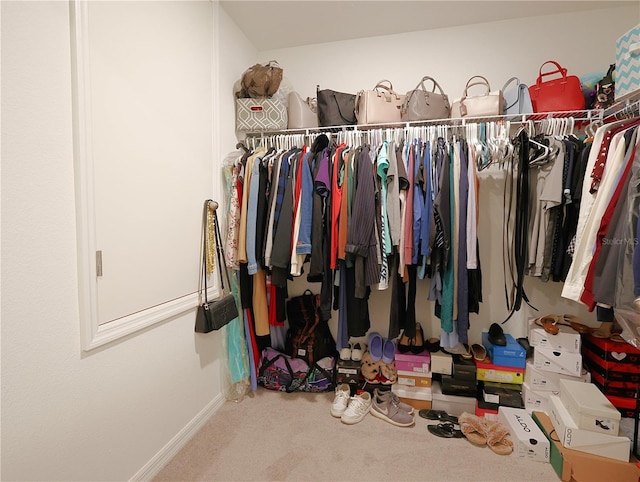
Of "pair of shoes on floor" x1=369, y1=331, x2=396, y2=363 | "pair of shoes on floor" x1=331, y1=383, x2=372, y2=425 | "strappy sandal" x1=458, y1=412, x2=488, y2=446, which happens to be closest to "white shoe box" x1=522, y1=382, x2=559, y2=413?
A: "strappy sandal" x1=458, y1=412, x2=488, y2=446

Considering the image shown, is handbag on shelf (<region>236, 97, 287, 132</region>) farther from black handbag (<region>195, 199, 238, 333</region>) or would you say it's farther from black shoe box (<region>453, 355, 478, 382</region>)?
black shoe box (<region>453, 355, 478, 382</region>)

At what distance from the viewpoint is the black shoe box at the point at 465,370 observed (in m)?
1.86

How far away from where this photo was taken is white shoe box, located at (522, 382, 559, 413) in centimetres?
177

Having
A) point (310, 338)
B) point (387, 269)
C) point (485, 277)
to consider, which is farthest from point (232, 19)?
point (485, 277)

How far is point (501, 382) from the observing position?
1.87 m

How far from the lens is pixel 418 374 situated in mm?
1956

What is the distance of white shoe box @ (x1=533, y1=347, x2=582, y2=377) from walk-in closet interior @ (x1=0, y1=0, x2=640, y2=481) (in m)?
0.18

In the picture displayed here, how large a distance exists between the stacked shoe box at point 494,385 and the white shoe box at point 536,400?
40 mm

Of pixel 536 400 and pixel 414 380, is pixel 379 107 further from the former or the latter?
pixel 536 400

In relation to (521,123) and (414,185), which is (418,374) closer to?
(414,185)

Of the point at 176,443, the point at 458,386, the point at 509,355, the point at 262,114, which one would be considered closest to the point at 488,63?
the point at 262,114

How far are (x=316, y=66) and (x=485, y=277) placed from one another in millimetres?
2140

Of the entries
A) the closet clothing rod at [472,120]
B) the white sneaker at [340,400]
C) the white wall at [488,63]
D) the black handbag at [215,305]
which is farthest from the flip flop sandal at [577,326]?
the black handbag at [215,305]

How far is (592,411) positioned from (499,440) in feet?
1.54
